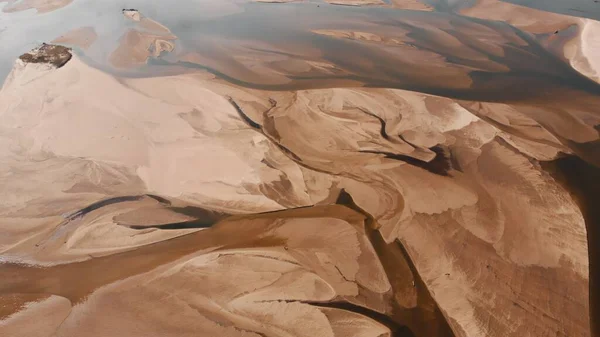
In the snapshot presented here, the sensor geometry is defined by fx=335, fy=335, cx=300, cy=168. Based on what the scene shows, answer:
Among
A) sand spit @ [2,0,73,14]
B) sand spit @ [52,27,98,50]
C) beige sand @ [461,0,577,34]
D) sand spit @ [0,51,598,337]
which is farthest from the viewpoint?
sand spit @ [2,0,73,14]

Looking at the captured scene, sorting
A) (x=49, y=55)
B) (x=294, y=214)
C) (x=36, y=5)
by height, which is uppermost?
(x=36, y=5)

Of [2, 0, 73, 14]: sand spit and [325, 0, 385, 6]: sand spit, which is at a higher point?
[325, 0, 385, 6]: sand spit

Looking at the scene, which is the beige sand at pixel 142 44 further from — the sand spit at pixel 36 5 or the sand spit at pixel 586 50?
the sand spit at pixel 586 50

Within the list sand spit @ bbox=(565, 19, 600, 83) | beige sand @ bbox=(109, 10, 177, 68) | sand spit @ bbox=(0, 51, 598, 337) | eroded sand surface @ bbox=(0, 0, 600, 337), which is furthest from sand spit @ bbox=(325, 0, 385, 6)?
sand spit @ bbox=(0, 51, 598, 337)

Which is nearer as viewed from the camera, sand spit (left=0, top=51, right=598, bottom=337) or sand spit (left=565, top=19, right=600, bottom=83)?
sand spit (left=0, top=51, right=598, bottom=337)

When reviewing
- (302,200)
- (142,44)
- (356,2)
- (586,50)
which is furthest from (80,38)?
(586,50)

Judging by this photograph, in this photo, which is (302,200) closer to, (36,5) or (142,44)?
(142,44)

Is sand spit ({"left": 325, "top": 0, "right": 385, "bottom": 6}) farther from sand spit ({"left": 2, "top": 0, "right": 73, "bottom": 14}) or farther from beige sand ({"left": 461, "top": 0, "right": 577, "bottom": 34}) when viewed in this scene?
sand spit ({"left": 2, "top": 0, "right": 73, "bottom": 14})
